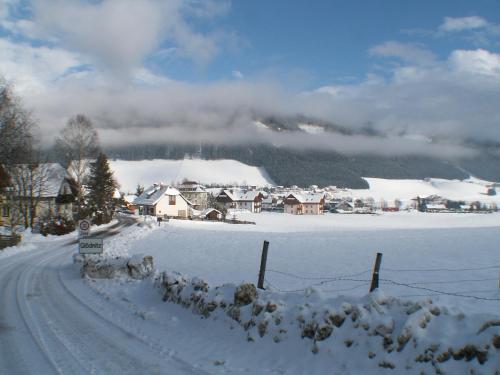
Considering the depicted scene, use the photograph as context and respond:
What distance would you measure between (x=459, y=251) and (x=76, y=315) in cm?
2599

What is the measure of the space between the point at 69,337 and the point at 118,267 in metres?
8.26

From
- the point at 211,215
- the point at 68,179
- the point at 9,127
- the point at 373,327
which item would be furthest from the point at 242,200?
the point at 373,327

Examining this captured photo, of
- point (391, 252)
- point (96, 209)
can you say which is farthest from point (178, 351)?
point (96, 209)

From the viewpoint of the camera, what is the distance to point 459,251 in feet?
96.0

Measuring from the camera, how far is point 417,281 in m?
17.7

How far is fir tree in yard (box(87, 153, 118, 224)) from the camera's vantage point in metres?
55.6

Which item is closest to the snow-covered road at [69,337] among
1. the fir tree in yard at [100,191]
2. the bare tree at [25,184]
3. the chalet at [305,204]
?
the bare tree at [25,184]

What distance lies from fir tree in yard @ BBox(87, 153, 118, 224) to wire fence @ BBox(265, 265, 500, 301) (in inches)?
1581

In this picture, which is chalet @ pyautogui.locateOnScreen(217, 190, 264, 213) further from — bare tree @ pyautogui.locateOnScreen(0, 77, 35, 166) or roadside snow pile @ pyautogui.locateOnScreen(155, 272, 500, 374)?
roadside snow pile @ pyautogui.locateOnScreen(155, 272, 500, 374)

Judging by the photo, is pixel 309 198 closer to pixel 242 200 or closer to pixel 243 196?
pixel 243 196

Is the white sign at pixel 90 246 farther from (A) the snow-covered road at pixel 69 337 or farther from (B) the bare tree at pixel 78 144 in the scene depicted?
(B) the bare tree at pixel 78 144

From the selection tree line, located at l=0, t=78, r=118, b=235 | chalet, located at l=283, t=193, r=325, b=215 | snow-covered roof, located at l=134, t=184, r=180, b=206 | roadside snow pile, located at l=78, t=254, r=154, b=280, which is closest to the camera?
roadside snow pile, located at l=78, t=254, r=154, b=280

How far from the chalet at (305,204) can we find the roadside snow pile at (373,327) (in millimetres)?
151707

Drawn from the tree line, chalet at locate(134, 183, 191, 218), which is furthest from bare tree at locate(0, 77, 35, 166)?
chalet at locate(134, 183, 191, 218)
